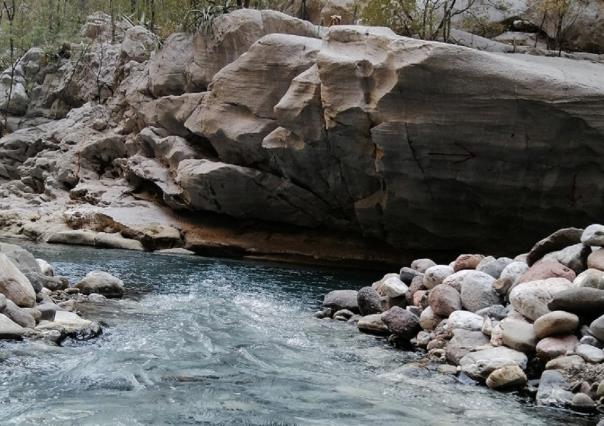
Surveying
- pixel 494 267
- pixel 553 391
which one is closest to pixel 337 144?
pixel 494 267

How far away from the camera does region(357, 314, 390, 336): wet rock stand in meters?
10.7

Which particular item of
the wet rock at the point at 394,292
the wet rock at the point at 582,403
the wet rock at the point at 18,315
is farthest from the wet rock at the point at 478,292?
the wet rock at the point at 18,315

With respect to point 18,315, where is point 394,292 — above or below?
below

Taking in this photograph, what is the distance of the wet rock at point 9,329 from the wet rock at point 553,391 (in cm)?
649

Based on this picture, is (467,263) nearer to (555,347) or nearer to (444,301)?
(444,301)

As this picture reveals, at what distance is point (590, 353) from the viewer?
25.1 ft

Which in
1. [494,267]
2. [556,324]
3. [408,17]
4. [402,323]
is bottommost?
[402,323]

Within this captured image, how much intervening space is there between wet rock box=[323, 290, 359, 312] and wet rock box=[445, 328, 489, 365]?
3349 millimetres

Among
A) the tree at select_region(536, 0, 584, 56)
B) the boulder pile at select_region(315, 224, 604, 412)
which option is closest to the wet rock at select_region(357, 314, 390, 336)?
the boulder pile at select_region(315, 224, 604, 412)

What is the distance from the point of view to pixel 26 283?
9797mm

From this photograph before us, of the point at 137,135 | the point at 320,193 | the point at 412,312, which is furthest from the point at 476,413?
the point at 137,135

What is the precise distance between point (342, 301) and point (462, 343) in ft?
12.6

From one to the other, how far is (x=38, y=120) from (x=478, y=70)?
93.1 feet

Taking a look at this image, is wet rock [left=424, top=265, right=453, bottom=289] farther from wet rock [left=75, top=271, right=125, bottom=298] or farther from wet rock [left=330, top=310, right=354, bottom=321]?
wet rock [left=75, top=271, right=125, bottom=298]
